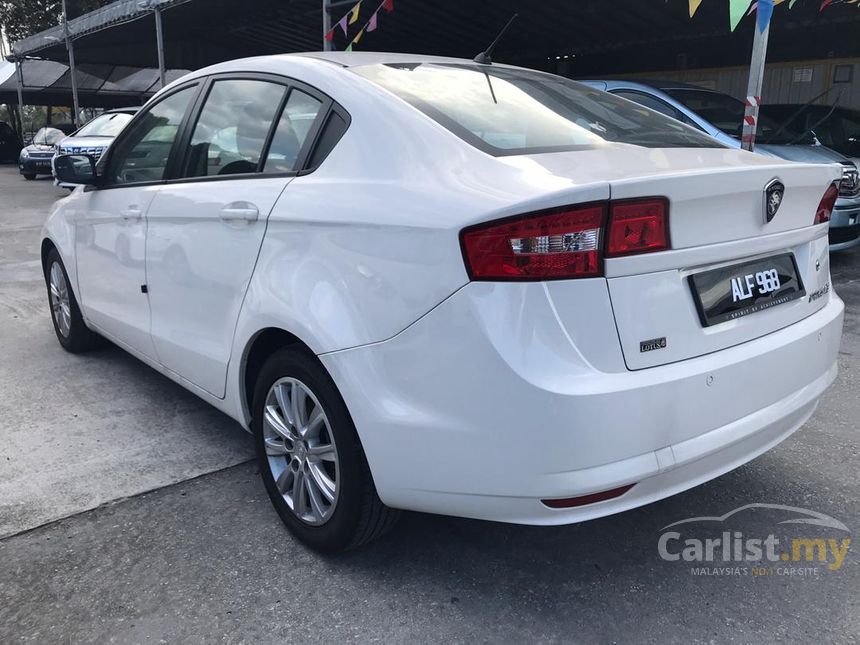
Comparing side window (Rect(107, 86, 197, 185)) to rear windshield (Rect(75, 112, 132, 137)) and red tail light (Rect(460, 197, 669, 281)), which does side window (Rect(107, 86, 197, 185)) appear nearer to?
red tail light (Rect(460, 197, 669, 281))

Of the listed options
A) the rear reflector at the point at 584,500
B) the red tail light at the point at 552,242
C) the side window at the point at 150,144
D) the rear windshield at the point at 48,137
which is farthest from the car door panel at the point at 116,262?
the rear windshield at the point at 48,137

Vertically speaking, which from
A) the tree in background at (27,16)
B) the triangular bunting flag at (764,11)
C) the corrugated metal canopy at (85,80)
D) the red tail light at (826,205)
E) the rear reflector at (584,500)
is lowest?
the rear reflector at (584,500)

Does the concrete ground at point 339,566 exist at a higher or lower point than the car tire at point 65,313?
lower

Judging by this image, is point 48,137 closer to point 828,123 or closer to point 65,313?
point 65,313

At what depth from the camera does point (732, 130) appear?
7.03 m

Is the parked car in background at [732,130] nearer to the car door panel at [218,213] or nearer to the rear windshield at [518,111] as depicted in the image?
the rear windshield at [518,111]

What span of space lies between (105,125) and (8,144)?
48.9 feet

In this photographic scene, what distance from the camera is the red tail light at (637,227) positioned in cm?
174

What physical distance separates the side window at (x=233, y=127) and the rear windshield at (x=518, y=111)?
1.33 ft

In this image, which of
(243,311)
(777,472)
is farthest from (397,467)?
(777,472)

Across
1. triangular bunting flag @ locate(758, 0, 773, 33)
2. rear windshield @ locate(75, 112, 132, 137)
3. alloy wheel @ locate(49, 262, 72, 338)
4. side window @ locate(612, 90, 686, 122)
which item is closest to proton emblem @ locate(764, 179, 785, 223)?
alloy wheel @ locate(49, 262, 72, 338)

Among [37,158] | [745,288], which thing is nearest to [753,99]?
[745,288]

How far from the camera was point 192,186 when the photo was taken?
2834mm

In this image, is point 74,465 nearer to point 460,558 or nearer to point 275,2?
point 460,558
